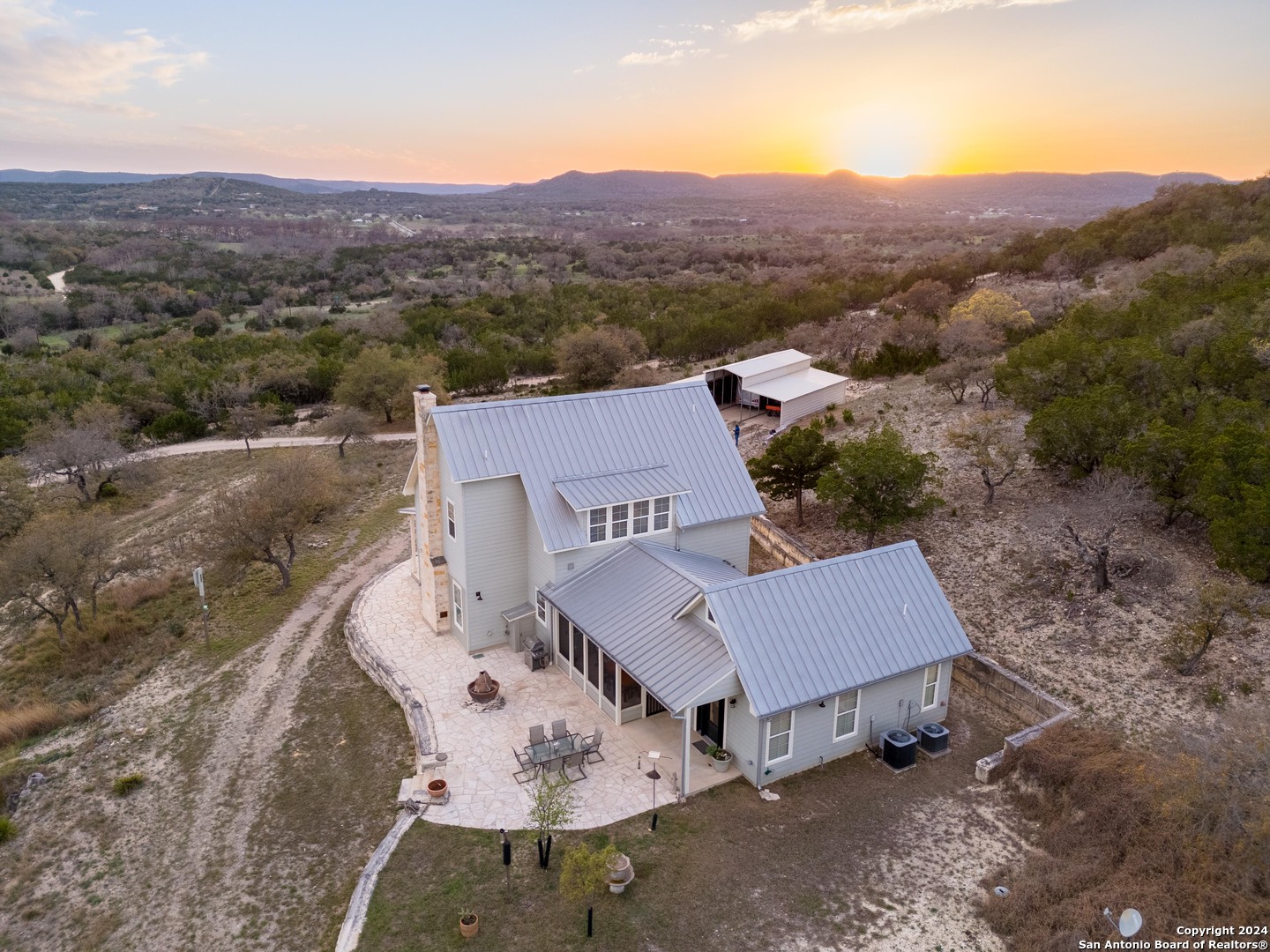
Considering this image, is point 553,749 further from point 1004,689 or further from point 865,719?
point 1004,689

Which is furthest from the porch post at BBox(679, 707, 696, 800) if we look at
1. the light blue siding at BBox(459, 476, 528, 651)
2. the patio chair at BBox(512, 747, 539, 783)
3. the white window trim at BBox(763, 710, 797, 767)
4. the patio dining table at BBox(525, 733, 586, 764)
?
the light blue siding at BBox(459, 476, 528, 651)

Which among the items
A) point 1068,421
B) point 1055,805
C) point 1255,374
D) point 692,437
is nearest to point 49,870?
point 692,437

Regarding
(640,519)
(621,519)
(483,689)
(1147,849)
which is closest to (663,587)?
(621,519)

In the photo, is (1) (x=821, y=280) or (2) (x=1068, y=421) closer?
(2) (x=1068, y=421)

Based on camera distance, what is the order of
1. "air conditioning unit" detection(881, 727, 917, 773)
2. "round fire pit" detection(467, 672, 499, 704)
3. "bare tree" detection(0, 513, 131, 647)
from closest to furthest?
"air conditioning unit" detection(881, 727, 917, 773) < "round fire pit" detection(467, 672, 499, 704) < "bare tree" detection(0, 513, 131, 647)

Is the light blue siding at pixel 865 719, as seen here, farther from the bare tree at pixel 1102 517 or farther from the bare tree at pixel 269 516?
the bare tree at pixel 269 516

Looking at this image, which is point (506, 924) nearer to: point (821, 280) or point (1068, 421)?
point (1068, 421)

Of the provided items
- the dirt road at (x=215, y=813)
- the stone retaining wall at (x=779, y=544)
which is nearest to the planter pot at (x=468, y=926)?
the dirt road at (x=215, y=813)

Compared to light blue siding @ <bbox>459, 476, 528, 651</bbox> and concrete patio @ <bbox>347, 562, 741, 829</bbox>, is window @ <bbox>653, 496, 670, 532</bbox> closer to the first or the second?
light blue siding @ <bbox>459, 476, 528, 651</bbox>
